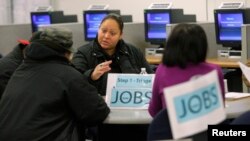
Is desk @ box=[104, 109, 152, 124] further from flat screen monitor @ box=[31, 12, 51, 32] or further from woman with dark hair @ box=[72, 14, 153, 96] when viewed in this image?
flat screen monitor @ box=[31, 12, 51, 32]

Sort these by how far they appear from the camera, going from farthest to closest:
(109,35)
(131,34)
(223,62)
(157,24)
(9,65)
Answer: (131,34) < (157,24) < (223,62) < (109,35) < (9,65)

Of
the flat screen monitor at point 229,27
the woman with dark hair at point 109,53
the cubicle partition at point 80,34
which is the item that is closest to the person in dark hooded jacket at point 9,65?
the woman with dark hair at point 109,53

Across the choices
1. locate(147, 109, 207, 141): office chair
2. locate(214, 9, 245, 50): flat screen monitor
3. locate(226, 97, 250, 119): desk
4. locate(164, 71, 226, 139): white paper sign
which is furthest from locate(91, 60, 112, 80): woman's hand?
locate(214, 9, 245, 50): flat screen monitor

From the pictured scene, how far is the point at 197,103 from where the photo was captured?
54.6 inches

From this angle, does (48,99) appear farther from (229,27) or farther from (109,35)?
(229,27)

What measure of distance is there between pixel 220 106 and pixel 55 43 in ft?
4.44

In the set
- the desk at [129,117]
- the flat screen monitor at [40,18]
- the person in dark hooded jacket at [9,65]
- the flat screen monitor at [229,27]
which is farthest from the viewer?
the flat screen monitor at [40,18]

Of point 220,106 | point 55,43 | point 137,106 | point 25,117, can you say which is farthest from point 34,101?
point 220,106

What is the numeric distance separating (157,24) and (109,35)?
2.64 meters

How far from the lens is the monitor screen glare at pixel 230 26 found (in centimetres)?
552

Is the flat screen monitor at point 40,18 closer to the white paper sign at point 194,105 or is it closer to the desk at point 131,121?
the desk at point 131,121

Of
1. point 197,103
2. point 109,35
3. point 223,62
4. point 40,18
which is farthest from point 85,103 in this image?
point 40,18

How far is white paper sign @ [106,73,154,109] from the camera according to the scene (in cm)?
290

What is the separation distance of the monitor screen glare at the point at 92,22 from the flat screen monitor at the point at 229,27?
1500 millimetres
